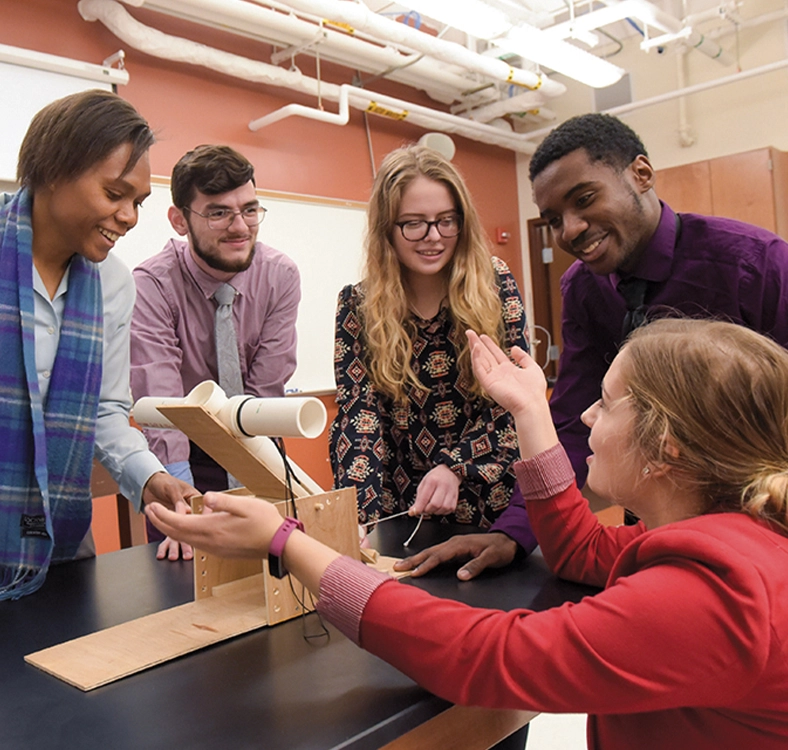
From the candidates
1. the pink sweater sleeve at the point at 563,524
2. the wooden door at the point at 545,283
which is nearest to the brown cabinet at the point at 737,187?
the wooden door at the point at 545,283

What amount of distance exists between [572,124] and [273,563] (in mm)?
1091

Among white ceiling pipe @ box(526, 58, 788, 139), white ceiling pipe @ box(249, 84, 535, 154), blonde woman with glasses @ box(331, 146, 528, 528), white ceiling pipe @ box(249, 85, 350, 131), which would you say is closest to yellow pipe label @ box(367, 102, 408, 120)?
white ceiling pipe @ box(249, 84, 535, 154)

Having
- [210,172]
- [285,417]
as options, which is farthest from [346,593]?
[210,172]

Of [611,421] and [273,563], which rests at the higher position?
[611,421]

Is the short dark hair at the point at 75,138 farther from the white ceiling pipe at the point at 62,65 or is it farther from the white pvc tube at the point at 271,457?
the white ceiling pipe at the point at 62,65

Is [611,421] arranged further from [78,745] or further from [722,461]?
[78,745]

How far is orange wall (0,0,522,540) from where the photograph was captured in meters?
3.55

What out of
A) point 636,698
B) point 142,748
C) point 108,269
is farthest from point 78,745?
point 108,269

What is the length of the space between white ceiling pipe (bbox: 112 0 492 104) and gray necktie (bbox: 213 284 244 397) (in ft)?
7.22

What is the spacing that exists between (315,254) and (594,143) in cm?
332

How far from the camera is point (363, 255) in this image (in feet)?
5.55

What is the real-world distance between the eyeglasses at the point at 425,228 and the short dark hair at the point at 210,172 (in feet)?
2.12

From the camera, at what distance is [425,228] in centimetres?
158

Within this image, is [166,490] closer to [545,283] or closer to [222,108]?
[222,108]
